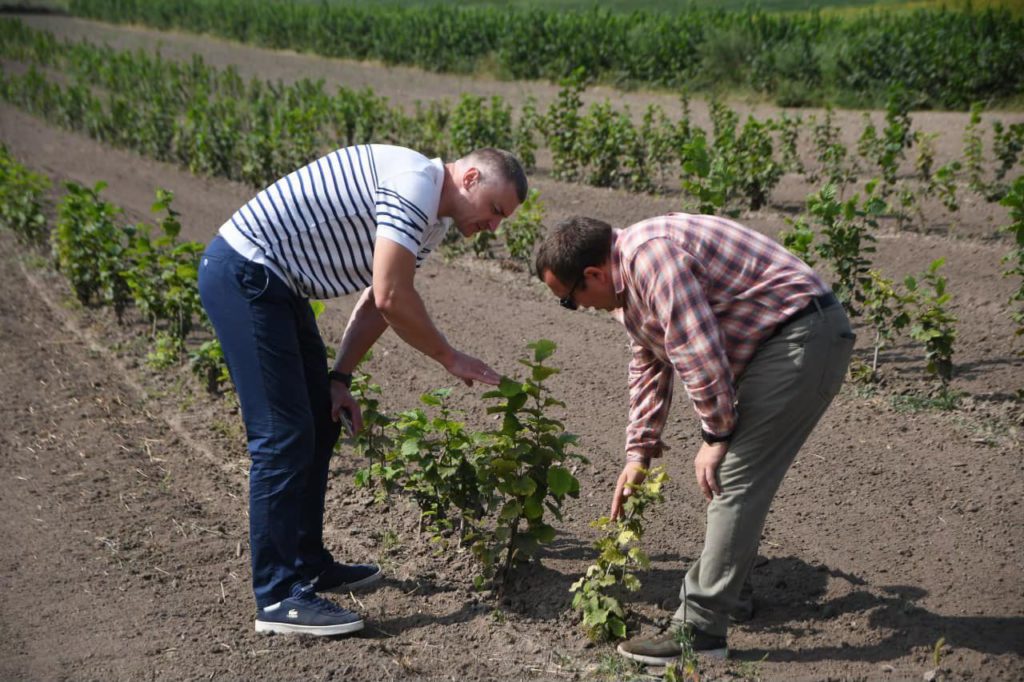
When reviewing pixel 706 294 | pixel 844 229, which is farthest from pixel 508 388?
pixel 844 229

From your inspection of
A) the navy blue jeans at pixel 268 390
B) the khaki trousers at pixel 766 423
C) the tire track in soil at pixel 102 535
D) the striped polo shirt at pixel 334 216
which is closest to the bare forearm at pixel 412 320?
the striped polo shirt at pixel 334 216

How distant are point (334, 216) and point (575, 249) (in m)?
0.84

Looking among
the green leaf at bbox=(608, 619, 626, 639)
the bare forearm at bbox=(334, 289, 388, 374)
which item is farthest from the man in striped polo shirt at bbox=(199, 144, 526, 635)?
the green leaf at bbox=(608, 619, 626, 639)

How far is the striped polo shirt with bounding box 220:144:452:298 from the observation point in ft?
10.7

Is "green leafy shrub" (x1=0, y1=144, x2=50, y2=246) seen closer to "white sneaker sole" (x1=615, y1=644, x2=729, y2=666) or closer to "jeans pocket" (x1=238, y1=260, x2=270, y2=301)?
"jeans pocket" (x1=238, y1=260, x2=270, y2=301)

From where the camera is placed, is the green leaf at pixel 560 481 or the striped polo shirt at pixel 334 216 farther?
the green leaf at pixel 560 481

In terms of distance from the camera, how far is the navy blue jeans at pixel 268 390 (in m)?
3.37

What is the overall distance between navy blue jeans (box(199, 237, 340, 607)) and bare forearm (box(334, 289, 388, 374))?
207 mm

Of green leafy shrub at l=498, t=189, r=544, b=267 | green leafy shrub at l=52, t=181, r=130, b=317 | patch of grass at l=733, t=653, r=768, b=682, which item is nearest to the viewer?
patch of grass at l=733, t=653, r=768, b=682

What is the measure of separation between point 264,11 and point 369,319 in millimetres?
29590

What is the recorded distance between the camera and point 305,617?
3.59 metres

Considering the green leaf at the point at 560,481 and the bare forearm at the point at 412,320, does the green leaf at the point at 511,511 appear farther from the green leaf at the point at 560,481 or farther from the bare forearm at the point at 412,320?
the bare forearm at the point at 412,320

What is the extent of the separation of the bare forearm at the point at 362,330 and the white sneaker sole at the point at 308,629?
93cm

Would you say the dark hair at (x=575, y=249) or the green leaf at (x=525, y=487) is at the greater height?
the dark hair at (x=575, y=249)
